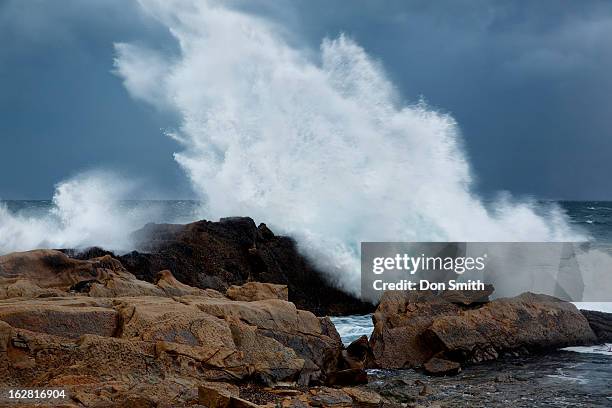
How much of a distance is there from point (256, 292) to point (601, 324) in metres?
7.31

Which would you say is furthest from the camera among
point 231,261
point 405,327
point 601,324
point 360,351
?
point 231,261

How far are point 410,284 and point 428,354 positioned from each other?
6250 mm

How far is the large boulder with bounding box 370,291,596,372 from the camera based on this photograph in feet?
35.7

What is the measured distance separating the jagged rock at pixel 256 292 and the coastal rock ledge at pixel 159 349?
0.77 m

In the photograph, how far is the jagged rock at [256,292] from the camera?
11.3 m

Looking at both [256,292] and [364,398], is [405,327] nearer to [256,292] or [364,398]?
[256,292]

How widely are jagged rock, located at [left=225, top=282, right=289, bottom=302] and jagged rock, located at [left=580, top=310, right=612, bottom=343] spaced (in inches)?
257

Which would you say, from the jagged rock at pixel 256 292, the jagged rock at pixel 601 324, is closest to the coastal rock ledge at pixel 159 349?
the jagged rock at pixel 256 292

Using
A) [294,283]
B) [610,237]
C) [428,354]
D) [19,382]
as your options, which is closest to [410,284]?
[294,283]

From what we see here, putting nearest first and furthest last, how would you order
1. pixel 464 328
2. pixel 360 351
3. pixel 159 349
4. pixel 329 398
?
pixel 159 349
pixel 329 398
pixel 360 351
pixel 464 328

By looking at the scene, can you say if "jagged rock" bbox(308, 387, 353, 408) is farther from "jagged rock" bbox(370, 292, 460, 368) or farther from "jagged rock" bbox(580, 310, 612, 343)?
"jagged rock" bbox(580, 310, 612, 343)

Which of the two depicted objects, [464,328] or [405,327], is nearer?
[464,328]

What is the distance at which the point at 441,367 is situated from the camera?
1016 centimetres

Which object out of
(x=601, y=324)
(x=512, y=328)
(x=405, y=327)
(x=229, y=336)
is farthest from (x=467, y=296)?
(x=229, y=336)
